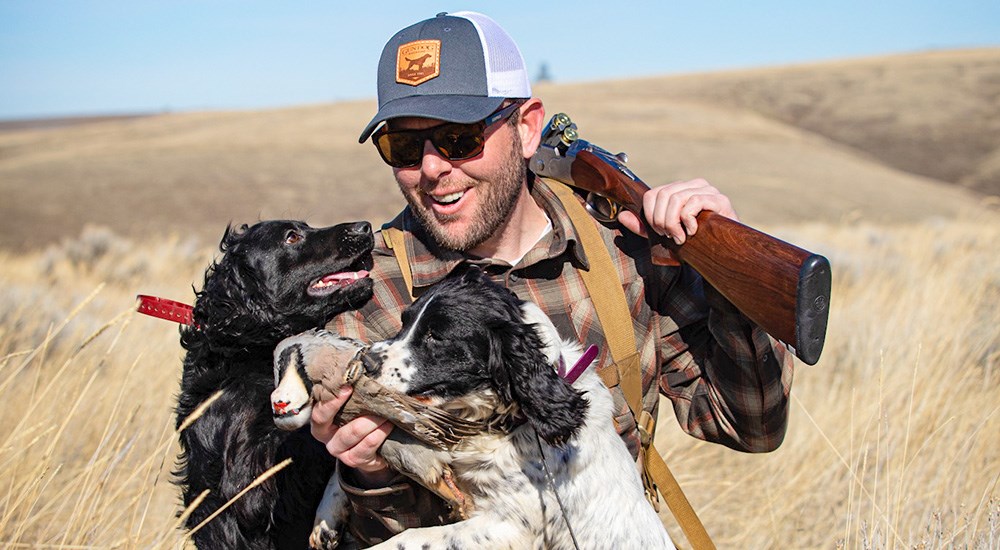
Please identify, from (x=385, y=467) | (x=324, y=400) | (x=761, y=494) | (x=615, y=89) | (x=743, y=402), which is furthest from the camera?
(x=615, y=89)

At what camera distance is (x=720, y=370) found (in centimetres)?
320

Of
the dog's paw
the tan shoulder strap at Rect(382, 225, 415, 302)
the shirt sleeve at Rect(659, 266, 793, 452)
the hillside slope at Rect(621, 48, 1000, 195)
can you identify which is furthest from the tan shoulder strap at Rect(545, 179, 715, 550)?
the hillside slope at Rect(621, 48, 1000, 195)

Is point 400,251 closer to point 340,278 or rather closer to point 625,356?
point 340,278

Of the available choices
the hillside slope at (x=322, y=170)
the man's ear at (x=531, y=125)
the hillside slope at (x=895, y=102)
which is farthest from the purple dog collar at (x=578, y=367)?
the hillside slope at (x=895, y=102)

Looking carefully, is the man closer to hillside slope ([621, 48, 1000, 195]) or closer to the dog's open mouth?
the dog's open mouth

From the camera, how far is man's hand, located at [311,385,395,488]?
8.66ft

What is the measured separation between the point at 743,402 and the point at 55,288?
27.5ft

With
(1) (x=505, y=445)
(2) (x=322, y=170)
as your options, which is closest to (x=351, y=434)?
(1) (x=505, y=445)

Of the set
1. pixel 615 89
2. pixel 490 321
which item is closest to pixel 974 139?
pixel 615 89

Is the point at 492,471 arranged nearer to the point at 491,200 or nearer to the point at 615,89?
the point at 491,200

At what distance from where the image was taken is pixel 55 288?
928cm

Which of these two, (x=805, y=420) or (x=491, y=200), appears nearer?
(x=491, y=200)

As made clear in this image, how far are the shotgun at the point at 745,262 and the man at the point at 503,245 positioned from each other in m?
0.13

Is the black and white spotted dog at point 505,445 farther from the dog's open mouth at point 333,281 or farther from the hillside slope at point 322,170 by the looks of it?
the hillside slope at point 322,170
